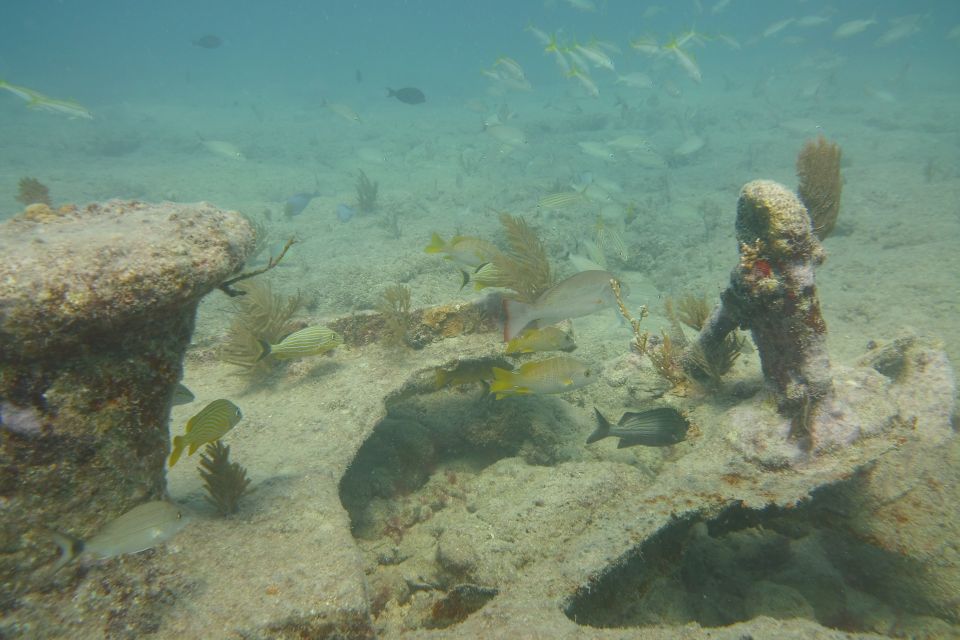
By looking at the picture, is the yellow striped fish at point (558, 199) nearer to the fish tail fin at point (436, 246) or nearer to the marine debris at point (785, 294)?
the fish tail fin at point (436, 246)

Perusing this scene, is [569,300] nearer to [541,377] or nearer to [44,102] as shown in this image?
[541,377]

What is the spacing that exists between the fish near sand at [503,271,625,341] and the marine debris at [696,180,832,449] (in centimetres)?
113

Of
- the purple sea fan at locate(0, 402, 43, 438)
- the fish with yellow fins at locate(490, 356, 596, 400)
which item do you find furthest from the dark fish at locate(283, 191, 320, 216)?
the purple sea fan at locate(0, 402, 43, 438)

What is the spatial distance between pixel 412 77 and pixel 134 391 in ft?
203

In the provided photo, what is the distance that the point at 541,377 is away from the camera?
3664 millimetres

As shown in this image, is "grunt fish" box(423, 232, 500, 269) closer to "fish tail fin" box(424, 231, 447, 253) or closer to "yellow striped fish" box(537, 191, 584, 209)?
"fish tail fin" box(424, 231, 447, 253)

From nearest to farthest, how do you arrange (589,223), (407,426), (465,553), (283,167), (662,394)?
(465,553) → (662,394) → (407,426) → (589,223) → (283,167)

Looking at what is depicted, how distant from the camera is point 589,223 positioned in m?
12.0

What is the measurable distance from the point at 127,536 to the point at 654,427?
3238 mm

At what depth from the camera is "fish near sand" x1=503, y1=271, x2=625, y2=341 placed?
13.2 ft

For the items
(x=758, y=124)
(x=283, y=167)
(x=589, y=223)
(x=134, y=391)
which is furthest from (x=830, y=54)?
(x=134, y=391)

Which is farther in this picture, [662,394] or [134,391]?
[662,394]

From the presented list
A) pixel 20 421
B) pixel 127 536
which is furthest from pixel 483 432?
pixel 20 421

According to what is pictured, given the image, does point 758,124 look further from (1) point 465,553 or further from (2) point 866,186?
(1) point 465,553
